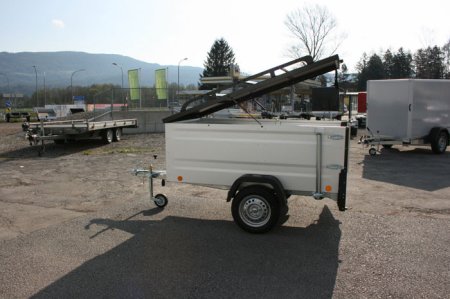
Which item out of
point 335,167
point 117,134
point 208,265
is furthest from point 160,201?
point 117,134

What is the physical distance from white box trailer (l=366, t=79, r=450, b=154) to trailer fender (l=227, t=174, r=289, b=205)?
9929mm

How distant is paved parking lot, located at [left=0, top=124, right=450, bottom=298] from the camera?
4.19 metres

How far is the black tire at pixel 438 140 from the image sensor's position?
14.5 meters

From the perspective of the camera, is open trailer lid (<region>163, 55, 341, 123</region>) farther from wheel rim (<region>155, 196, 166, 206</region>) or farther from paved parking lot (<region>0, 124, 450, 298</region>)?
paved parking lot (<region>0, 124, 450, 298</region>)

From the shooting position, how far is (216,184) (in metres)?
5.94

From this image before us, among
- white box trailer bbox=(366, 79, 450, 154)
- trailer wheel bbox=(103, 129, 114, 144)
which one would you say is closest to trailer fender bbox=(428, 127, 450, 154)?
white box trailer bbox=(366, 79, 450, 154)

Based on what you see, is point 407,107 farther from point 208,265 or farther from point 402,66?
point 402,66

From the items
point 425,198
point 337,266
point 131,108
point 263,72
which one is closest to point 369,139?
point 425,198

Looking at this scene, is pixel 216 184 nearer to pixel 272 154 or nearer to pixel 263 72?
pixel 272 154

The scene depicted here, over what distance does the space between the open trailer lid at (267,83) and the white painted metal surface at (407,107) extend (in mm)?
9522

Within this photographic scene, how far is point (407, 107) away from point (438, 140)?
5.53 feet

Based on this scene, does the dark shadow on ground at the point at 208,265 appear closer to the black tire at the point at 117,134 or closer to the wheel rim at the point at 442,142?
the wheel rim at the point at 442,142

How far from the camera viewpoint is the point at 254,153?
18.6 ft

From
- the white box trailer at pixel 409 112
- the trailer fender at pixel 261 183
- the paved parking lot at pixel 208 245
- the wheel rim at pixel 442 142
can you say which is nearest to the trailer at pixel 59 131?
the paved parking lot at pixel 208 245
